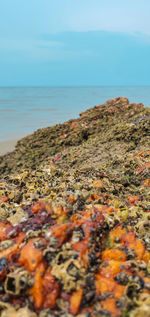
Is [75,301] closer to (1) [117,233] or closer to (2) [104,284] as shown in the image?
(2) [104,284]

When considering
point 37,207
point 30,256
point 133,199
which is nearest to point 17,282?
point 30,256

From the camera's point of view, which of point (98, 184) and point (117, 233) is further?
point (98, 184)

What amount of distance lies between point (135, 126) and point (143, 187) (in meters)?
6.66

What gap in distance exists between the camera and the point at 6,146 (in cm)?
2152

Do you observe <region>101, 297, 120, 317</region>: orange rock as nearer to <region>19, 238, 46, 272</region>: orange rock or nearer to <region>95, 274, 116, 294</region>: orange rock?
<region>95, 274, 116, 294</region>: orange rock

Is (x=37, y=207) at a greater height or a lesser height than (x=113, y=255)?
greater

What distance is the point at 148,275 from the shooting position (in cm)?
306

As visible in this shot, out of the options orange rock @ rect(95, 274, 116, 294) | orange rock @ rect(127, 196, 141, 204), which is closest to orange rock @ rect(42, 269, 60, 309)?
orange rock @ rect(95, 274, 116, 294)

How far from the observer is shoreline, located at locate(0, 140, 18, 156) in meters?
19.9

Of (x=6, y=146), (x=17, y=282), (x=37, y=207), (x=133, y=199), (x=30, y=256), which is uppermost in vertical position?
(x=37, y=207)

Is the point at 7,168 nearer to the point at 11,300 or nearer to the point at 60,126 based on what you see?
the point at 60,126

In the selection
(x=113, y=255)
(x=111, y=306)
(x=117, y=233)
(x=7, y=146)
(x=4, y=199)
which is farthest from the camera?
(x=7, y=146)

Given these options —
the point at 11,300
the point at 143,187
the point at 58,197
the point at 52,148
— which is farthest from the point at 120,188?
the point at 52,148

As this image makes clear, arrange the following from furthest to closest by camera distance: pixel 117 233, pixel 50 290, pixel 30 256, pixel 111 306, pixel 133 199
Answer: pixel 133 199 < pixel 117 233 < pixel 30 256 < pixel 50 290 < pixel 111 306
